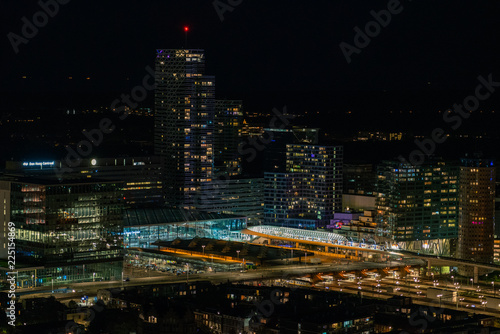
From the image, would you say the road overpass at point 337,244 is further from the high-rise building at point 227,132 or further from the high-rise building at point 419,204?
the high-rise building at point 227,132

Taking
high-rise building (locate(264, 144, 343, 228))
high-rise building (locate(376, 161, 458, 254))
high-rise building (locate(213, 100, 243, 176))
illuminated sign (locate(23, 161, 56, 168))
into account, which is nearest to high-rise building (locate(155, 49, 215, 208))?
high-rise building (locate(264, 144, 343, 228))

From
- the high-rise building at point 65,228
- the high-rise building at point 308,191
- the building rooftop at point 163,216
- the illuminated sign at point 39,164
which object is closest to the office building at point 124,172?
the illuminated sign at point 39,164

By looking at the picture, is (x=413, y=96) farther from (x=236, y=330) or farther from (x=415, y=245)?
(x=236, y=330)

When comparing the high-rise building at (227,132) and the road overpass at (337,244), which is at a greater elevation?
the high-rise building at (227,132)

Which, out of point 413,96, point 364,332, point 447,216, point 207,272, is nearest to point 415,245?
point 447,216

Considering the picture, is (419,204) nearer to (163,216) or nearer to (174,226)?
(174,226)
